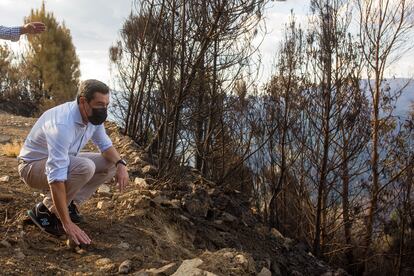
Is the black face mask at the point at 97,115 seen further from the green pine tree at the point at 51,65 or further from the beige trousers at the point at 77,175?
the green pine tree at the point at 51,65

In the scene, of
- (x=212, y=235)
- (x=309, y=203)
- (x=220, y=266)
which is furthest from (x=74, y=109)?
(x=309, y=203)

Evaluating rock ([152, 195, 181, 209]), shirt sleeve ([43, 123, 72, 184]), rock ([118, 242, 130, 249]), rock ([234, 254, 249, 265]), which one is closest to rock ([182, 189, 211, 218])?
rock ([152, 195, 181, 209])

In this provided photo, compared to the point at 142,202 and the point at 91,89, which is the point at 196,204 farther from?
the point at 91,89

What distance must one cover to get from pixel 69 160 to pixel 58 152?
272 mm

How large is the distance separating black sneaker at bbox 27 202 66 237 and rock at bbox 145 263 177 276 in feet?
3.03

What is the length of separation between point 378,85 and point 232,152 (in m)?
4.93

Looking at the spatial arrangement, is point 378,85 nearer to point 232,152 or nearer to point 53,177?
point 232,152

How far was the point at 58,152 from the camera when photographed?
325cm

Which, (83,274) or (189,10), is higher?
(189,10)

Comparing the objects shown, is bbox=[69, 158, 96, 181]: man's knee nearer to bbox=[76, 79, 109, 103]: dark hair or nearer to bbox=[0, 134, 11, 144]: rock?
bbox=[76, 79, 109, 103]: dark hair

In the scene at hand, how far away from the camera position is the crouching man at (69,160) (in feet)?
10.7

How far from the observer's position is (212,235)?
5.24 meters

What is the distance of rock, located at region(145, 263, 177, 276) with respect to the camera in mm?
3221

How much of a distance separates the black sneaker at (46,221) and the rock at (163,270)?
0.92 m
